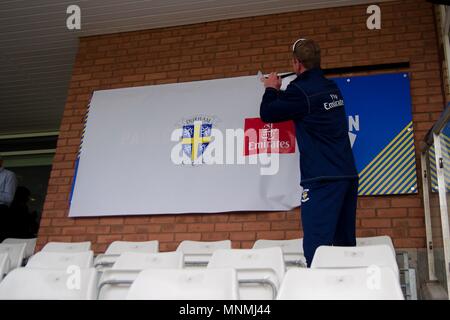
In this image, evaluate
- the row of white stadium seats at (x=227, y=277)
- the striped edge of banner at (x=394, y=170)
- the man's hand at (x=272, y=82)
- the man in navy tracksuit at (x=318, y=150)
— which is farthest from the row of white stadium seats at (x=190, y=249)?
the man's hand at (x=272, y=82)

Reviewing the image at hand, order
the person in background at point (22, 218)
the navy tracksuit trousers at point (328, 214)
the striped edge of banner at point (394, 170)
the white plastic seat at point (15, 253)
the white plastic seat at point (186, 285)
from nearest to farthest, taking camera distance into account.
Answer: the white plastic seat at point (186, 285)
the navy tracksuit trousers at point (328, 214)
the white plastic seat at point (15, 253)
the striped edge of banner at point (394, 170)
the person in background at point (22, 218)

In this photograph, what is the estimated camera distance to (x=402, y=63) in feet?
14.8

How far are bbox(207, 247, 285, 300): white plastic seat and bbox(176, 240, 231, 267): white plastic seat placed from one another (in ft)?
2.06

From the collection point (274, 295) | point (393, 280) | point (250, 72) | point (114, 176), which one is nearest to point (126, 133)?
point (114, 176)

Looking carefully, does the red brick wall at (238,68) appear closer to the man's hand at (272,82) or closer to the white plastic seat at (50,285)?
the man's hand at (272,82)

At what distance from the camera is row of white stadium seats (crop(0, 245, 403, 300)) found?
1925 millimetres

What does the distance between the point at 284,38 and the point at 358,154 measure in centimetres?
148

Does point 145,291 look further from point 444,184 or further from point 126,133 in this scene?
point 126,133

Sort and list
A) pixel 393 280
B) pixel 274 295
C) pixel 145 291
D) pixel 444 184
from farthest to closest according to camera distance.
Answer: pixel 444 184 → pixel 274 295 → pixel 145 291 → pixel 393 280

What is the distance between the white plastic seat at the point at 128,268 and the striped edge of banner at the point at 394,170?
2.08 meters

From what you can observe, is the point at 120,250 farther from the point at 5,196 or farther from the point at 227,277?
the point at 5,196

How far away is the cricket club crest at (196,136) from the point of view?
4.76 metres

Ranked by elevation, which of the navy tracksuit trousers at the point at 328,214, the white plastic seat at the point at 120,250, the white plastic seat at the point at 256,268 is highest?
the navy tracksuit trousers at the point at 328,214

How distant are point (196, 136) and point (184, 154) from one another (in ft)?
0.71
